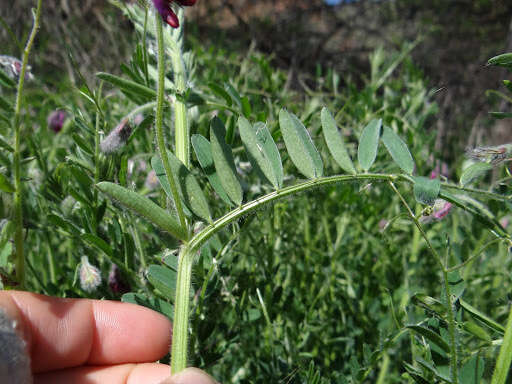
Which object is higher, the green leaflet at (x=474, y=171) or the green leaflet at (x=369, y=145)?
the green leaflet at (x=369, y=145)

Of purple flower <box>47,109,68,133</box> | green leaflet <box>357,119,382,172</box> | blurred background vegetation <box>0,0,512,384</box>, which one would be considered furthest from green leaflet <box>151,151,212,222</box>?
purple flower <box>47,109,68,133</box>

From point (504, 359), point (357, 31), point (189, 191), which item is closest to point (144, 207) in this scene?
point (189, 191)

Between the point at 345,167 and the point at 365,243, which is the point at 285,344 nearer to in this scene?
the point at 365,243

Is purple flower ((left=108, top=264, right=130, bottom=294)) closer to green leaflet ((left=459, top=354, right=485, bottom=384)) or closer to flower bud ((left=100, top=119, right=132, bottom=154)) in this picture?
flower bud ((left=100, top=119, right=132, bottom=154))

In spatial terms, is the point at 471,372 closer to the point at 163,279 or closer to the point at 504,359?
the point at 504,359

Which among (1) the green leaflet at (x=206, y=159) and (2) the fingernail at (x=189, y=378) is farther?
(1) the green leaflet at (x=206, y=159)

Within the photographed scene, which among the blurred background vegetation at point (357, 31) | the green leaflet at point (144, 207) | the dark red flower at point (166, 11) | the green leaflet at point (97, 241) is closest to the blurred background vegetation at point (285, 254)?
the green leaflet at point (97, 241)

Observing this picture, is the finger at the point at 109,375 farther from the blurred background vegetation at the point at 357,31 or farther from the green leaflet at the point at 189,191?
the blurred background vegetation at the point at 357,31
